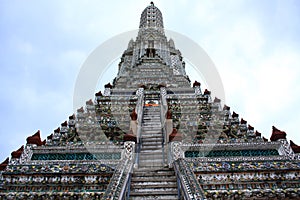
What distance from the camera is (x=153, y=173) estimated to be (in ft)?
30.6

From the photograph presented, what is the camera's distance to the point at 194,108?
15945 millimetres

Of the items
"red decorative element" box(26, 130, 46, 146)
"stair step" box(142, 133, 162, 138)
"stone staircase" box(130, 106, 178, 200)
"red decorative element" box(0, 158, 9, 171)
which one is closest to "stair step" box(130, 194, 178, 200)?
"stone staircase" box(130, 106, 178, 200)

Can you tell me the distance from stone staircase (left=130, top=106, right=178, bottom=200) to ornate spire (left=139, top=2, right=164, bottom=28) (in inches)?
1221

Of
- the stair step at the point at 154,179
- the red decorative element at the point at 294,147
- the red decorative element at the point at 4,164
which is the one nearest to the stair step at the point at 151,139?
the stair step at the point at 154,179

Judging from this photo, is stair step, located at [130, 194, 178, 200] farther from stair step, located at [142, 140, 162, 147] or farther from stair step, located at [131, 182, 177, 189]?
stair step, located at [142, 140, 162, 147]

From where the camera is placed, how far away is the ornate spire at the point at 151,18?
42.2 m

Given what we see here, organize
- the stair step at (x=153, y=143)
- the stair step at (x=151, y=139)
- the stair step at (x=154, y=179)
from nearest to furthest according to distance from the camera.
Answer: the stair step at (x=154, y=179) < the stair step at (x=153, y=143) < the stair step at (x=151, y=139)

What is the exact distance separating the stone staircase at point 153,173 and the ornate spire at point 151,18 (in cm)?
3102

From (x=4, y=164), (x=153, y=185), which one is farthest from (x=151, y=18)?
(x=153, y=185)

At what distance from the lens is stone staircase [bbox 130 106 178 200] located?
8195 millimetres

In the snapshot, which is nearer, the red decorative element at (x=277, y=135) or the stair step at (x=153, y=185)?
the stair step at (x=153, y=185)

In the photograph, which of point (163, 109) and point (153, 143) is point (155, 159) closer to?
point (153, 143)

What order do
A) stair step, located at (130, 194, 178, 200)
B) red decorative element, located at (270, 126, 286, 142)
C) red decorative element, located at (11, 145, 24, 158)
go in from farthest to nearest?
1. red decorative element, located at (270, 126, 286, 142)
2. red decorative element, located at (11, 145, 24, 158)
3. stair step, located at (130, 194, 178, 200)

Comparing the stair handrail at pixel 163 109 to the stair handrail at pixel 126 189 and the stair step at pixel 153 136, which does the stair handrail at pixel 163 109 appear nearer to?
the stair step at pixel 153 136
